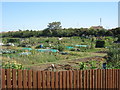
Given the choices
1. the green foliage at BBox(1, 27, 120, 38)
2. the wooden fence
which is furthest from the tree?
the wooden fence

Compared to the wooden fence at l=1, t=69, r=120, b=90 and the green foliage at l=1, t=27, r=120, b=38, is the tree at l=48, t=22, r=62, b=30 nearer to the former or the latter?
the green foliage at l=1, t=27, r=120, b=38

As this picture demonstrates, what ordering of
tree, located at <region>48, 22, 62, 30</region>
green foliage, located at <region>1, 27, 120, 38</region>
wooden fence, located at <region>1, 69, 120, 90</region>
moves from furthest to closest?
tree, located at <region>48, 22, 62, 30</region>, green foliage, located at <region>1, 27, 120, 38</region>, wooden fence, located at <region>1, 69, 120, 90</region>

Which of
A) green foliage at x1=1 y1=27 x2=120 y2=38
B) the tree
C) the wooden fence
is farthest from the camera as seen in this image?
the tree

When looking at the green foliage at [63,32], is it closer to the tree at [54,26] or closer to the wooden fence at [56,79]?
the tree at [54,26]

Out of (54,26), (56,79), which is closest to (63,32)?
(54,26)

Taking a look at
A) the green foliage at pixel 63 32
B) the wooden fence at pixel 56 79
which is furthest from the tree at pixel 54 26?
the wooden fence at pixel 56 79

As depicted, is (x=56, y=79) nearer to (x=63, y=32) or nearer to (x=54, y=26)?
(x=63, y=32)

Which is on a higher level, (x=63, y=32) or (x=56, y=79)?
(x=63, y=32)

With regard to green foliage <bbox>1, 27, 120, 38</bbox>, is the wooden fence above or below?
below

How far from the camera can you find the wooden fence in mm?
4948

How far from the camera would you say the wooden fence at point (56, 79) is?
4948mm

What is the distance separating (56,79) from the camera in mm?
5105

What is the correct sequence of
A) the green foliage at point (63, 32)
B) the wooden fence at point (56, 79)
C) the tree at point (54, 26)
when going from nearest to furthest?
1. the wooden fence at point (56, 79)
2. the green foliage at point (63, 32)
3. the tree at point (54, 26)

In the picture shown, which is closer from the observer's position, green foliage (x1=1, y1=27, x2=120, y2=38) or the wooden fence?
the wooden fence
